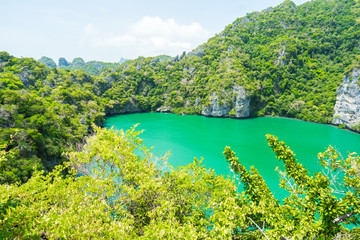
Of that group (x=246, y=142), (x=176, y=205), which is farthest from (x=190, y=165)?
(x=246, y=142)

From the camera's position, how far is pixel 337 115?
5053 cm

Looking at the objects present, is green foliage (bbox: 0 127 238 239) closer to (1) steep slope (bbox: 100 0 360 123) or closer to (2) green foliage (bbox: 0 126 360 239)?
(2) green foliage (bbox: 0 126 360 239)

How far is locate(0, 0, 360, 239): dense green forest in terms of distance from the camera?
5.28 meters

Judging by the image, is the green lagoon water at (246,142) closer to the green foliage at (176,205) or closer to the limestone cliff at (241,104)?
the limestone cliff at (241,104)

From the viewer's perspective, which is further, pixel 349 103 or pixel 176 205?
pixel 349 103

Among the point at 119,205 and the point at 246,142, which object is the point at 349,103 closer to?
the point at 246,142

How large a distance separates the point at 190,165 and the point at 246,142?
31.4m

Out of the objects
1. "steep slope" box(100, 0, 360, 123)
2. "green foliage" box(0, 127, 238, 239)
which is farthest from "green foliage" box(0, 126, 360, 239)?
"steep slope" box(100, 0, 360, 123)

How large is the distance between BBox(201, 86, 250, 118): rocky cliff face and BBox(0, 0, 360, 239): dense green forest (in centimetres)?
164

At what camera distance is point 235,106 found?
63.8 m

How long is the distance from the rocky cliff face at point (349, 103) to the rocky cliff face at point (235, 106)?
2474 cm

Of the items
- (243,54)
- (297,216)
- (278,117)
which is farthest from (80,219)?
(243,54)

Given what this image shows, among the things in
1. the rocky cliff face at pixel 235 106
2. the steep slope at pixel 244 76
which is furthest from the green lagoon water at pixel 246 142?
the steep slope at pixel 244 76

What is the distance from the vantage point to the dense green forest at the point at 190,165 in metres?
5.28
